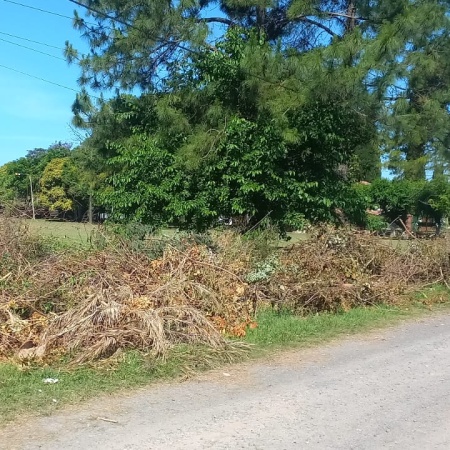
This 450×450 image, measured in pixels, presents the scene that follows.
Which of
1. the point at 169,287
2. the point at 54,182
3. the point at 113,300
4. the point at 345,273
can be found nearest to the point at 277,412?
the point at 113,300

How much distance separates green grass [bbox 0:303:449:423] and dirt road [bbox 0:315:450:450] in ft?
1.03

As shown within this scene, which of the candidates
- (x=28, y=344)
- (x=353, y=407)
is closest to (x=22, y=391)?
(x=28, y=344)

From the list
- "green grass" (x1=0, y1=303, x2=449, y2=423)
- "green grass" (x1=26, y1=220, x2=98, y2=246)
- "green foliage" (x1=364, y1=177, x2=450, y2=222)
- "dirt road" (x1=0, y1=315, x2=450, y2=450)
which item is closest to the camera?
"dirt road" (x1=0, y1=315, x2=450, y2=450)

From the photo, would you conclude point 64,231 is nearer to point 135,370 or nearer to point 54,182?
point 135,370

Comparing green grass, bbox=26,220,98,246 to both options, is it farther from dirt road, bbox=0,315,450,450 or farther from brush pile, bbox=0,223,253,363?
dirt road, bbox=0,315,450,450

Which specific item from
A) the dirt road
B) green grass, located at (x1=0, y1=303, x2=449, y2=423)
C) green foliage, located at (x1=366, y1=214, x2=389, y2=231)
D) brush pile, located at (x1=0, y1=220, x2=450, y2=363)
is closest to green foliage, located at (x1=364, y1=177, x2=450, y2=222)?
green foliage, located at (x1=366, y1=214, x2=389, y2=231)

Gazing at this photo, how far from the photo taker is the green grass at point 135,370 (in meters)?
5.94

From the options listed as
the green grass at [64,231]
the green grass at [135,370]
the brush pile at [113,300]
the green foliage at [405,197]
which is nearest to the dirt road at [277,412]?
the green grass at [135,370]

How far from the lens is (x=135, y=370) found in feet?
22.8

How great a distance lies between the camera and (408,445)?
499cm

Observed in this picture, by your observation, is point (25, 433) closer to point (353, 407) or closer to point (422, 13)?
point (353, 407)

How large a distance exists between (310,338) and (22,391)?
15.0ft

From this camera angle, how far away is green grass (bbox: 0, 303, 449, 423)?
5941 millimetres

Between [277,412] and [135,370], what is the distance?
1.99 m
